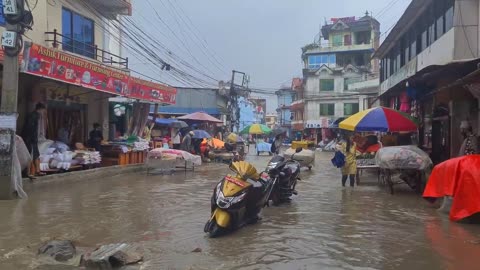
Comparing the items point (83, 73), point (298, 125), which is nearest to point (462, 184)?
point (83, 73)

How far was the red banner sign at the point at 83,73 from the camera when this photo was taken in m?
12.0

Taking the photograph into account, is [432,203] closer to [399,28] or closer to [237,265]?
[237,265]

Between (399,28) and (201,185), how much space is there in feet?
40.8

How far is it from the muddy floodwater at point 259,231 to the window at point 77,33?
27.8 ft

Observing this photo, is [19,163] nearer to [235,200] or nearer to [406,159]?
[235,200]

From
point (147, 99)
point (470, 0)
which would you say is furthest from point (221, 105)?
point (470, 0)

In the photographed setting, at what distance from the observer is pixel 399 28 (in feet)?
71.0

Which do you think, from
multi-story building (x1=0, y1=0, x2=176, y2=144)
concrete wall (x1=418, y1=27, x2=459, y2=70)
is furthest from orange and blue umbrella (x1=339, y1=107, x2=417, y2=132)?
multi-story building (x1=0, y1=0, x2=176, y2=144)

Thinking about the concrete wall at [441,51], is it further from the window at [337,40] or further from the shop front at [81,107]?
the window at [337,40]

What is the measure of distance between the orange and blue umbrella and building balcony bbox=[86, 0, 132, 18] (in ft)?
40.1

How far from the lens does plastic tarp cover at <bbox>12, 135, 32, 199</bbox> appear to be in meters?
11.0

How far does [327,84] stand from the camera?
204 feet

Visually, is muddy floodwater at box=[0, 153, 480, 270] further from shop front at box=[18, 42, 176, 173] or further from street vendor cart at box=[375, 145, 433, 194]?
shop front at box=[18, 42, 176, 173]

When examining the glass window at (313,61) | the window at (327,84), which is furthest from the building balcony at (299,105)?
the glass window at (313,61)
